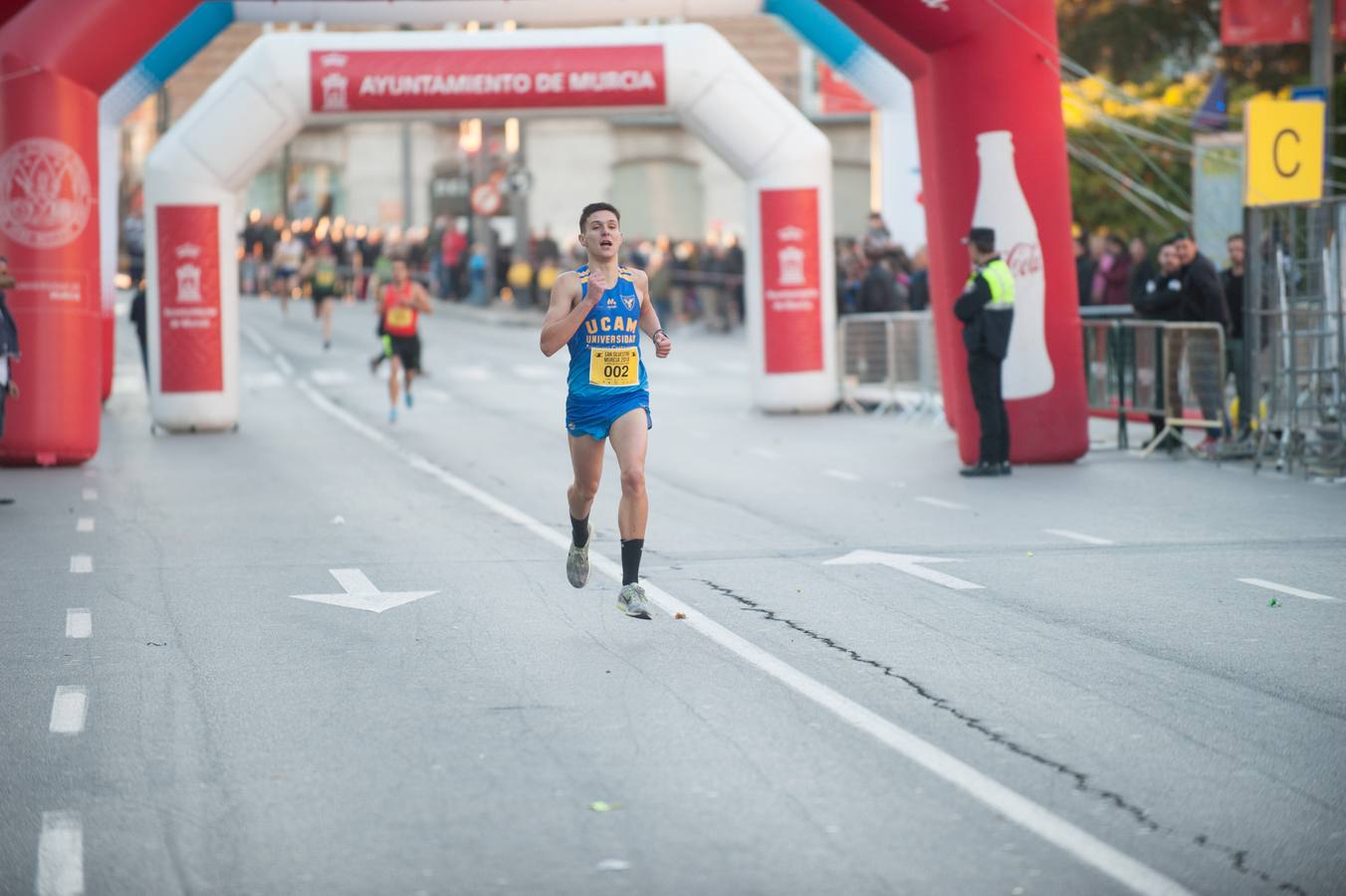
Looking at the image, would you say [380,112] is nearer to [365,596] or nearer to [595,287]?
[365,596]

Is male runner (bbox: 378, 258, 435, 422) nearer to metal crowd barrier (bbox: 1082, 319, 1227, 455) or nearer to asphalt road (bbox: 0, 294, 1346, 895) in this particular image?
metal crowd barrier (bbox: 1082, 319, 1227, 455)

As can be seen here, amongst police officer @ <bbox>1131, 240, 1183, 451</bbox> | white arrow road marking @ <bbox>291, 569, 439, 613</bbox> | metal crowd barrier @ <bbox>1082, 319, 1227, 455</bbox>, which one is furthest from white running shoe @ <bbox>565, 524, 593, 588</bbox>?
police officer @ <bbox>1131, 240, 1183, 451</bbox>

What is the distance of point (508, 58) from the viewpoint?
932 inches

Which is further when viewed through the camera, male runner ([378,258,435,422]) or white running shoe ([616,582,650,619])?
male runner ([378,258,435,422])

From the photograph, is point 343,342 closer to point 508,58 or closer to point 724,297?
point 724,297

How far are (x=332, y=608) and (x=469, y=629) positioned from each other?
105cm

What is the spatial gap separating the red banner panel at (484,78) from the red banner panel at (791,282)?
6.91ft

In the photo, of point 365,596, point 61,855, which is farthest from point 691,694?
point 365,596

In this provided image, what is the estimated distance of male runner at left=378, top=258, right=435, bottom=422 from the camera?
24.3 metres

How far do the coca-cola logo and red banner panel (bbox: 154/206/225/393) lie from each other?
30.8 ft

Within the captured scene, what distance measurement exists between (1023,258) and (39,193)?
845 cm

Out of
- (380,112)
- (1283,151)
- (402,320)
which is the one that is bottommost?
(402,320)

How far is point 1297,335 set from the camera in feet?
55.4

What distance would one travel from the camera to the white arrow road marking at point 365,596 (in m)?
10.4
